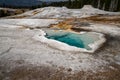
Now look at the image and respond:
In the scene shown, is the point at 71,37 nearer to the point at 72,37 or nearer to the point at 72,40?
the point at 72,37

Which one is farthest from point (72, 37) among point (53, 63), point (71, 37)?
point (53, 63)

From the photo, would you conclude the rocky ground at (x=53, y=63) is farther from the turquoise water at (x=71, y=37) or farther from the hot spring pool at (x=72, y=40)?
the turquoise water at (x=71, y=37)

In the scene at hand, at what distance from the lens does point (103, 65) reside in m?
9.30

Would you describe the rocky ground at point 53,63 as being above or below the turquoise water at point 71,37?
above

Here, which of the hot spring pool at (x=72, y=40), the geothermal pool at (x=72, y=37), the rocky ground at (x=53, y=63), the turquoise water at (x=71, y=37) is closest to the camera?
the rocky ground at (x=53, y=63)

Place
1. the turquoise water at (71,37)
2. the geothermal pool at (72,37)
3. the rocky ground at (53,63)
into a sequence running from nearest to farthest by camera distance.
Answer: the rocky ground at (53,63), the turquoise water at (71,37), the geothermal pool at (72,37)

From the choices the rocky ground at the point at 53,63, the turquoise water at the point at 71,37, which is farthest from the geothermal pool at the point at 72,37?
the rocky ground at the point at 53,63

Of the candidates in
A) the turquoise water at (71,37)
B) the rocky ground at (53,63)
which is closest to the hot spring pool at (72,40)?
the turquoise water at (71,37)

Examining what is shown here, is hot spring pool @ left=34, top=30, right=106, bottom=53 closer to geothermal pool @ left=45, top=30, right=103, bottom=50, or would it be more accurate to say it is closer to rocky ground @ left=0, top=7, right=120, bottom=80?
geothermal pool @ left=45, top=30, right=103, bottom=50

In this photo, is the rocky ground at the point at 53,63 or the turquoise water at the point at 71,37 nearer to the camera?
the rocky ground at the point at 53,63

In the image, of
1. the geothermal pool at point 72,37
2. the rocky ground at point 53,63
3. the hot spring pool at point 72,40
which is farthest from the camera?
the geothermal pool at point 72,37

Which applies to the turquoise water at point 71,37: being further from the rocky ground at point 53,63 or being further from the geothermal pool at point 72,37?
the rocky ground at point 53,63

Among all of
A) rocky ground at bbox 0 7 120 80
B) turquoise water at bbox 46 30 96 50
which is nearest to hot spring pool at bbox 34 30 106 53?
turquoise water at bbox 46 30 96 50

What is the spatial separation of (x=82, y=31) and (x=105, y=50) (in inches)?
242
